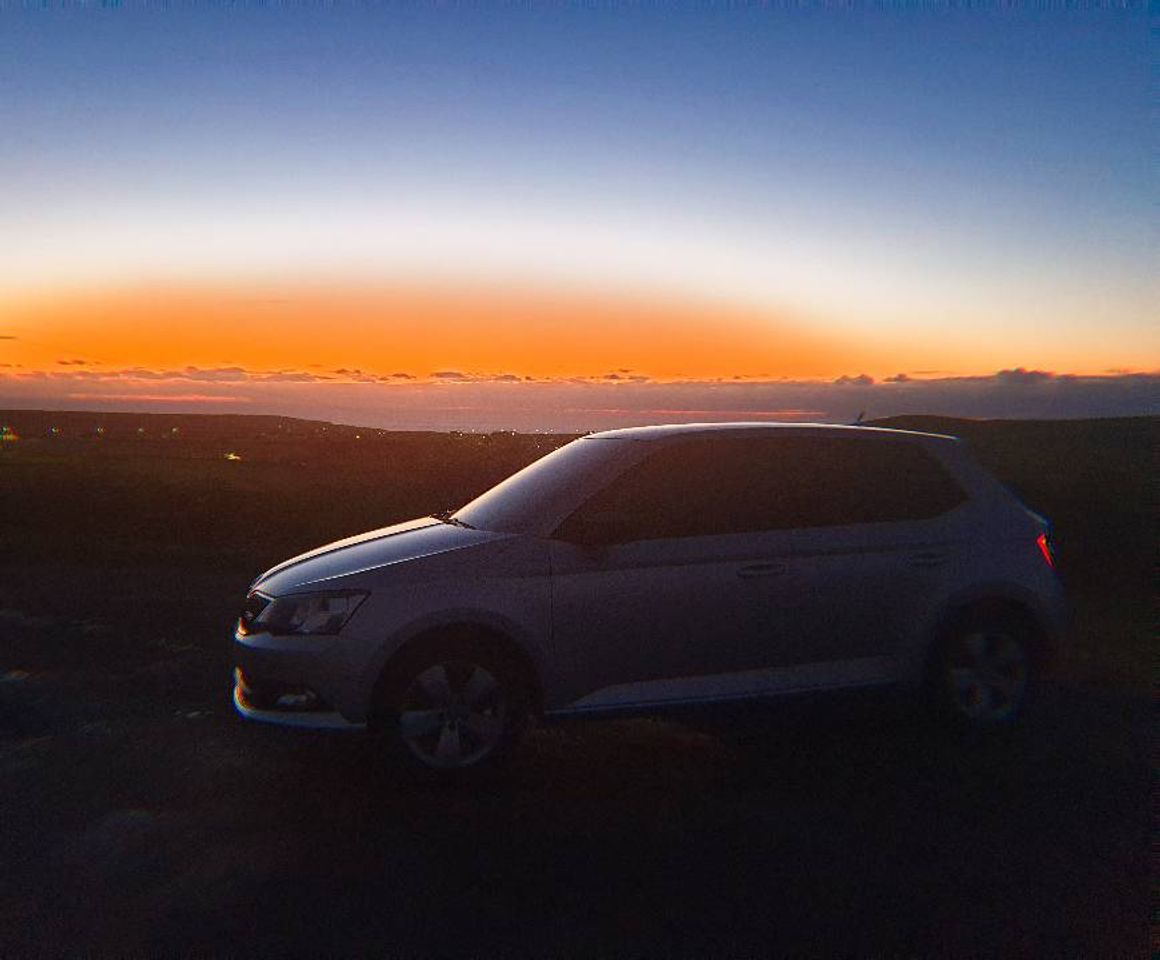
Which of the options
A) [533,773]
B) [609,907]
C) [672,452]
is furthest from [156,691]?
[609,907]

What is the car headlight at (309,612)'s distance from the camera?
16.3 ft

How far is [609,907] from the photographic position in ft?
12.1

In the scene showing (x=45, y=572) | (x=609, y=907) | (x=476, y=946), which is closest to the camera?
(x=476, y=946)

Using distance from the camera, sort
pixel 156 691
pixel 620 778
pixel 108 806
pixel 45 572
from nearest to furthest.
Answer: pixel 108 806 → pixel 620 778 → pixel 156 691 → pixel 45 572

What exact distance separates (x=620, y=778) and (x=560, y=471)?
1773 millimetres

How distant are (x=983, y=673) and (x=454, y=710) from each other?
3093mm

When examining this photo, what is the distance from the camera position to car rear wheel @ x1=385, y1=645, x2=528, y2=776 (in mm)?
4961

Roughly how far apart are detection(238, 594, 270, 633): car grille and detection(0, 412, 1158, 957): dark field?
1.82ft

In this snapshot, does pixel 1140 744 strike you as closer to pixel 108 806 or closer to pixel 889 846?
pixel 889 846

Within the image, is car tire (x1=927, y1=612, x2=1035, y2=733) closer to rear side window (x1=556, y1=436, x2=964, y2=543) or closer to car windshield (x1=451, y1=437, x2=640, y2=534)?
rear side window (x1=556, y1=436, x2=964, y2=543)

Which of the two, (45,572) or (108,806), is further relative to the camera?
(45,572)

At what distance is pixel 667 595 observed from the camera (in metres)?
5.23

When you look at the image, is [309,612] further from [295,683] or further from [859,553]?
[859,553]

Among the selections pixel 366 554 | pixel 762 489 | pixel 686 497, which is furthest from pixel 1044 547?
pixel 366 554
